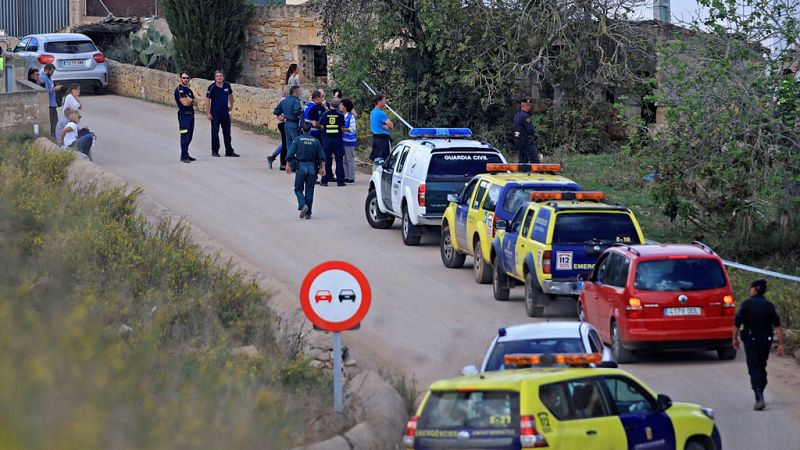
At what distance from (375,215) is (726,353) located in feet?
33.1

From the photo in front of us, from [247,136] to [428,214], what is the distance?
12.4 m

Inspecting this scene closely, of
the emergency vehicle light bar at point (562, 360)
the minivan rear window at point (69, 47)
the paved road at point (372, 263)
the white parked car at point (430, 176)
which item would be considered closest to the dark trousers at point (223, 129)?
the paved road at point (372, 263)

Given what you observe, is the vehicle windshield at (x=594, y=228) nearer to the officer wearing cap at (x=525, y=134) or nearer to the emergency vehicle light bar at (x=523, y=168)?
the emergency vehicle light bar at (x=523, y=168)

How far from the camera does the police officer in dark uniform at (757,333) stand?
14.0m

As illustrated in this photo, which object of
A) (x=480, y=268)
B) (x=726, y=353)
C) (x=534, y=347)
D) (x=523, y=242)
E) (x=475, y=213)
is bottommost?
(x=726, y=353)

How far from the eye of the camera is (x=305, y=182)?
81.8ft

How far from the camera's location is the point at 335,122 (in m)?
27.5

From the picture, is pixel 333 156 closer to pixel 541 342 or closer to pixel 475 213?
pixel 475 213

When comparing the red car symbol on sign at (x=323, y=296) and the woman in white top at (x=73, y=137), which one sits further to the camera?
the woman in white top at (x=73, y=137)

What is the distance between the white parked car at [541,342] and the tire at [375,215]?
37.6ft

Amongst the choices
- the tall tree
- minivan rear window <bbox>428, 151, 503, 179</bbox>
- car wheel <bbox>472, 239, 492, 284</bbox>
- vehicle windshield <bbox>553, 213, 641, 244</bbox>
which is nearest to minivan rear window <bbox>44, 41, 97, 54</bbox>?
the tall tree

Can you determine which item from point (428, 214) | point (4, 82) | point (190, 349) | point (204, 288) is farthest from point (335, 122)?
point (190, 349)

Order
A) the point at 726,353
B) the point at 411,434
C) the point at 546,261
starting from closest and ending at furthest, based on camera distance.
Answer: the point at 411,434 < the point at 726,353 < the point at 546,261

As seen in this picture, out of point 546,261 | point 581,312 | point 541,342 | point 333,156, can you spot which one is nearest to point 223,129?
point 333,156
